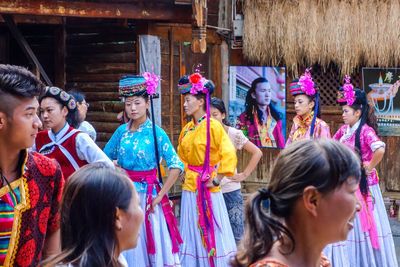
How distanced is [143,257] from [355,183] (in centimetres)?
428

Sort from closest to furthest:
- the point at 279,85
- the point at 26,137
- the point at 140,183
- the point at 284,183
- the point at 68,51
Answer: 1. the point at 284,183
2. the point at 26,137
3. the point at 140,183
4. the point at 68,51
5. the point at 279,85

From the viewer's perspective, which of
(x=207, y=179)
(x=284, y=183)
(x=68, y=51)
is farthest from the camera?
(x=68, y=51)

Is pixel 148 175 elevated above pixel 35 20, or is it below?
below

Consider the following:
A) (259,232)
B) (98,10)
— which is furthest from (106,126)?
(259,232)

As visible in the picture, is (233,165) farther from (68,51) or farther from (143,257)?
(68,51)

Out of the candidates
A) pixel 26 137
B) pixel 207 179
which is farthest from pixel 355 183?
pixel 207 179

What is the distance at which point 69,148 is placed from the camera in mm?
5555

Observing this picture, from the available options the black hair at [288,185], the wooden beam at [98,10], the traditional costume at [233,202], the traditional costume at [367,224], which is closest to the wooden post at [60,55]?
the wooden beam at [98,10]

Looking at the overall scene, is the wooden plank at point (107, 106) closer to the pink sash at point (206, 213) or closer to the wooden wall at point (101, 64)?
the wooden wall at point (101, 64)

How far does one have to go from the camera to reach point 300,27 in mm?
11859


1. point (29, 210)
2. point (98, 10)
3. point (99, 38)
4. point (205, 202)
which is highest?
point (98, 10)

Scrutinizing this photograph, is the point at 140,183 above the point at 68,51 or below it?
below

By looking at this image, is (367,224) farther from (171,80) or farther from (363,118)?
(171,80)

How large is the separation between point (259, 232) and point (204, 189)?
15.7 feet
